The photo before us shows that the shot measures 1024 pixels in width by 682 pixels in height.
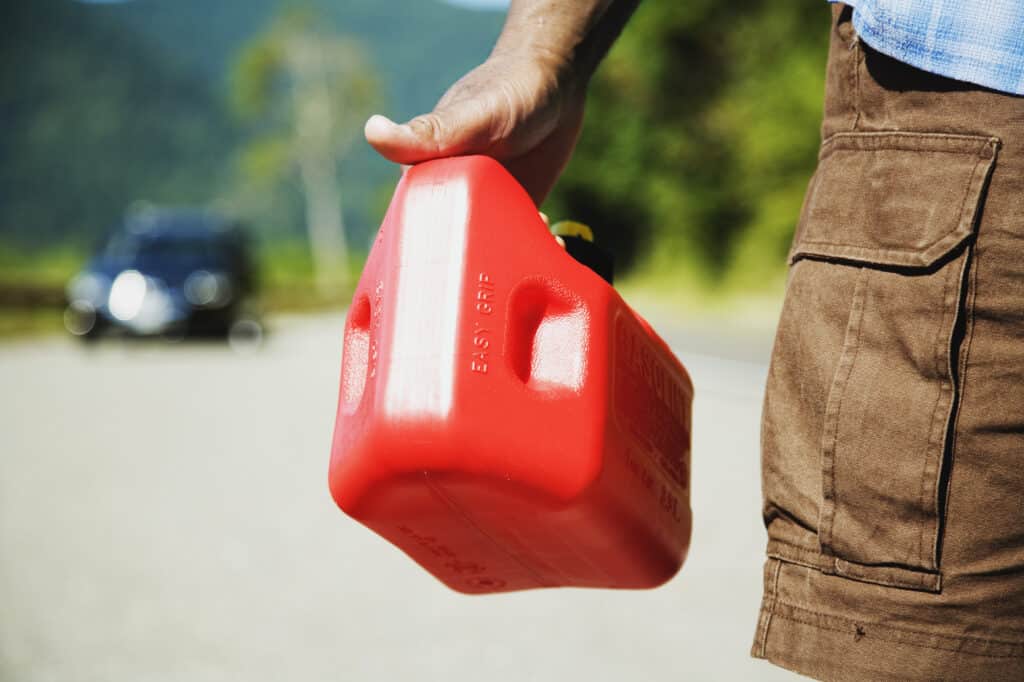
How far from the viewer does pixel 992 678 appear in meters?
1.21

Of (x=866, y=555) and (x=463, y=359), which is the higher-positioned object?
(x=463, y=359)

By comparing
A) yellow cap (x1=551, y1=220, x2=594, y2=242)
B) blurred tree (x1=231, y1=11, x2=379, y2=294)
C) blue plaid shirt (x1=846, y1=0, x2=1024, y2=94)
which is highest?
blurred tree (x1=231, y1=11, x2=379, y2=294)

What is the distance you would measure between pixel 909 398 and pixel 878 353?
0.06 meters

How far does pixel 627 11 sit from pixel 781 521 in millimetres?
735

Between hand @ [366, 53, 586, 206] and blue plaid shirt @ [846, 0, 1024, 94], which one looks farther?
hand @ [366, 53, 586, 206]

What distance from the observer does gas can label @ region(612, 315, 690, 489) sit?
1.49 m

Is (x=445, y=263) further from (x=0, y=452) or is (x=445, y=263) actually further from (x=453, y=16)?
(x=453, y=16)

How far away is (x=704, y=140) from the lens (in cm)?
2797

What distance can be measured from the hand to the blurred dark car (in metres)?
12.6

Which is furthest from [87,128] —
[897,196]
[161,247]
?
[897,196]

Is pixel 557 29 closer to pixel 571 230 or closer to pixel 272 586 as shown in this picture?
pixel 571 230

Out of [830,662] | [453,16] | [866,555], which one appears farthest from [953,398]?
[453,16]

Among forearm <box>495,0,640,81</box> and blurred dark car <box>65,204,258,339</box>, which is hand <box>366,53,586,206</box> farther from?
blurred dark car <box>65,204,258,339</box>

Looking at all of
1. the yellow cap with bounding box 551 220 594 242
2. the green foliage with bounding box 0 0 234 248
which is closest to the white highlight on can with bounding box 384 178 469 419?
the yellow cap with bounding box 551 220 594 242
